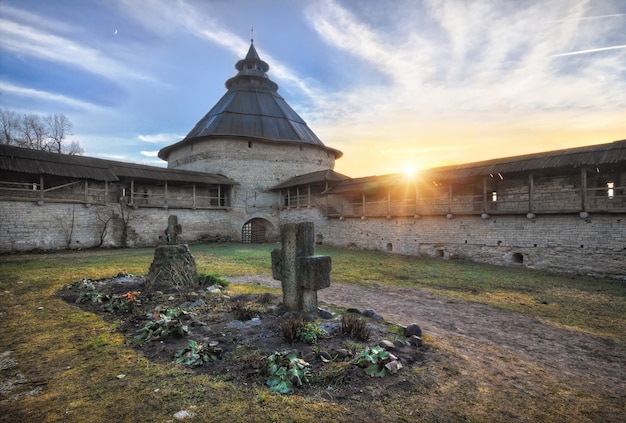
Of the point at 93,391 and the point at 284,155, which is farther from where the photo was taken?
the point at 284,155

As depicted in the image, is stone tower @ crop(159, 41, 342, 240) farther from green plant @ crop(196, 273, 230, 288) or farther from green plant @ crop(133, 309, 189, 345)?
green plant @ crop(133, 309, 189, 345)

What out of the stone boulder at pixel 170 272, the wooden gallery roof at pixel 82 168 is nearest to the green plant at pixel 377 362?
the stone boulder at pixel 170 272

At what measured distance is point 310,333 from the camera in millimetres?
4160

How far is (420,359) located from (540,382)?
1192mm

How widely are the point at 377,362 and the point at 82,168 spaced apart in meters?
19.8

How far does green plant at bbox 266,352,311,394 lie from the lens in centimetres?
304

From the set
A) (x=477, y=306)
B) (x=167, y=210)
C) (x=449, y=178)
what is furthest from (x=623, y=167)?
(x=167, y=210)

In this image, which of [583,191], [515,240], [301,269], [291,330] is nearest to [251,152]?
[515,240]

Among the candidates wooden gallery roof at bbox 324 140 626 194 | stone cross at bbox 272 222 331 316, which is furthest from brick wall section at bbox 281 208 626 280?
stone cross at bbox 272 222 331 316

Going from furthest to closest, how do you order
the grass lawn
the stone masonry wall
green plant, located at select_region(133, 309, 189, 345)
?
the stone masonry wall < green plant, located at select_region(133, 309, 189, 345) < the grass lawn

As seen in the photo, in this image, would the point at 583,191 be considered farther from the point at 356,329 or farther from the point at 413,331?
the point at 356,329

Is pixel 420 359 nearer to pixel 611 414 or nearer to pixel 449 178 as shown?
pixel 611 414

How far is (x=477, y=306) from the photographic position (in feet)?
22.4

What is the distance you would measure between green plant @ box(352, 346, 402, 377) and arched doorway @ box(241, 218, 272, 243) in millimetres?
23534
